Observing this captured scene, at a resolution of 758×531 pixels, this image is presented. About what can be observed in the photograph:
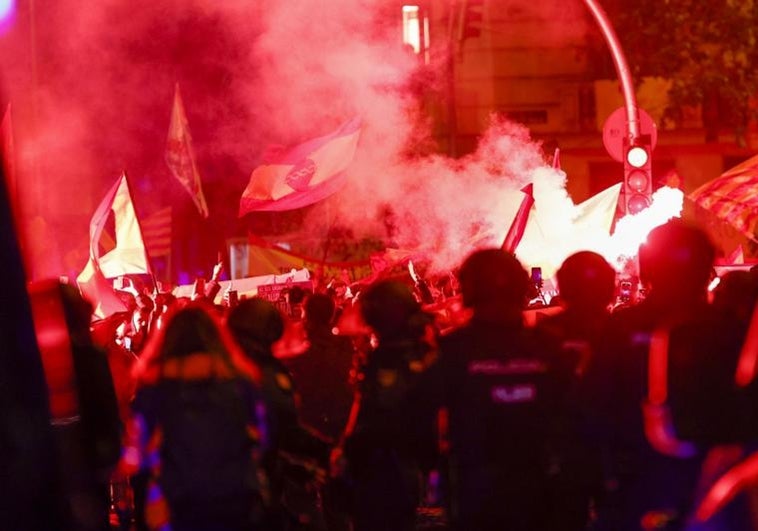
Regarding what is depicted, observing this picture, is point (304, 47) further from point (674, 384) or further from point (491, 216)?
point (674, 384)

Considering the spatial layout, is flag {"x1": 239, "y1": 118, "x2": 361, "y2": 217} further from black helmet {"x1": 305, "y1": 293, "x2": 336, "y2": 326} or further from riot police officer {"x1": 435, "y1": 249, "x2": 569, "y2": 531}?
riot police officer {"x1": 435, "y1": 249, "x2": 569, "y2": 531}

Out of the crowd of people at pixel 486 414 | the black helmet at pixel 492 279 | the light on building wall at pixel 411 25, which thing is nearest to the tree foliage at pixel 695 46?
the light on building wall at pixel 411 25

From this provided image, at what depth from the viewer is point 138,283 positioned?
49.7ft

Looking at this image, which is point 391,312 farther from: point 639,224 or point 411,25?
point 411,25

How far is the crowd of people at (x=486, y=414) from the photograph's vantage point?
4.54 m

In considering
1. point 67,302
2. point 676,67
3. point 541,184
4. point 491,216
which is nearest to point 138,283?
point 541,184

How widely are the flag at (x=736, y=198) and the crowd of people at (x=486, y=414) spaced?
409 inches

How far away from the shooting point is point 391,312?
5.99m

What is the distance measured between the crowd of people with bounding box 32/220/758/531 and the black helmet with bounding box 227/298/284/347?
13 mm

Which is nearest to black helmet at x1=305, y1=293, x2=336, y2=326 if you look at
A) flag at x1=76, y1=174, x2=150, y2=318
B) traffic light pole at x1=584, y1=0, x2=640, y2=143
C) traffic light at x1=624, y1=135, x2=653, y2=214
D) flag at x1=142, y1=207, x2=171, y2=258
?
traffic light at x1=624, y1=135, x2=653, y2=214

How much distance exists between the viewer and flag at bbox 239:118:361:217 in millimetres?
17719

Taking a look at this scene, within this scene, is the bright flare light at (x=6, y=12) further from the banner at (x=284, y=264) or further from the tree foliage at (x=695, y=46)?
the tree foliage at (x=695, y=46)

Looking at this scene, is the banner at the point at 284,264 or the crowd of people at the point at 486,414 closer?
the crowd of people at the point at 486,414

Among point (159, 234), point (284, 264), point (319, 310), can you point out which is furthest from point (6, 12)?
point (159, 234)
